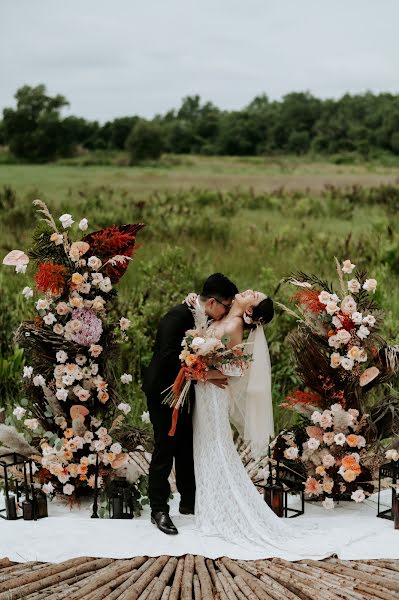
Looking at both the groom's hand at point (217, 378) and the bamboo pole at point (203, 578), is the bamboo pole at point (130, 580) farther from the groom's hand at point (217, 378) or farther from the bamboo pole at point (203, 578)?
the groom's hand at point (217, 378)

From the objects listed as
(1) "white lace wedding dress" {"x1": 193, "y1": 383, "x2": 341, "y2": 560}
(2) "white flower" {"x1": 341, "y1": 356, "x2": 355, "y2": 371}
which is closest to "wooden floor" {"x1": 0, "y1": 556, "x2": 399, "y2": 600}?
(1) "white lace wedding dress" {"x1": 193, "y1": 383, "x2": 341, "y2": 560}

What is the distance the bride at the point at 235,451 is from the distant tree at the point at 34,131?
549 inches

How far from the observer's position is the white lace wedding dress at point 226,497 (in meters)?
5.27

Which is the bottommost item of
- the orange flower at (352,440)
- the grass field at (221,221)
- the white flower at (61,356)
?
the orange flower at (352,440)

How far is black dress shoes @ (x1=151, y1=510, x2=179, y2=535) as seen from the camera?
5344 millimetres

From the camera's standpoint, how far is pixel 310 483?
5945 millimetres

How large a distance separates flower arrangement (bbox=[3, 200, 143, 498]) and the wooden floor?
3.43ft

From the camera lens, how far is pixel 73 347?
584cm

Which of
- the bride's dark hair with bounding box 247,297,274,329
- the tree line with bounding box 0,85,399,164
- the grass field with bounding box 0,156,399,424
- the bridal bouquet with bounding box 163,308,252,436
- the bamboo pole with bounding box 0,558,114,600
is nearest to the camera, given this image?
the bamboo pole with bounding box 0,558,114,600

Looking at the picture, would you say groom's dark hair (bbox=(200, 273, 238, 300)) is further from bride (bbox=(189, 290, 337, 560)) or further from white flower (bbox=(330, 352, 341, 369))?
white flower (bbox=(330, 352, 341, 369))

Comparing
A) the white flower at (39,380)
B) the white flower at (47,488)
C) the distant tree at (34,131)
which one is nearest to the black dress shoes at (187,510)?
the white flower at (47,488)

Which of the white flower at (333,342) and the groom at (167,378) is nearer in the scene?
the groom at (167,378)

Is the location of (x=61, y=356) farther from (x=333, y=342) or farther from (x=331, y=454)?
(x=331, y=454)

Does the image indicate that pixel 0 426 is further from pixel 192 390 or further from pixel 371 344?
pixel 371 344
